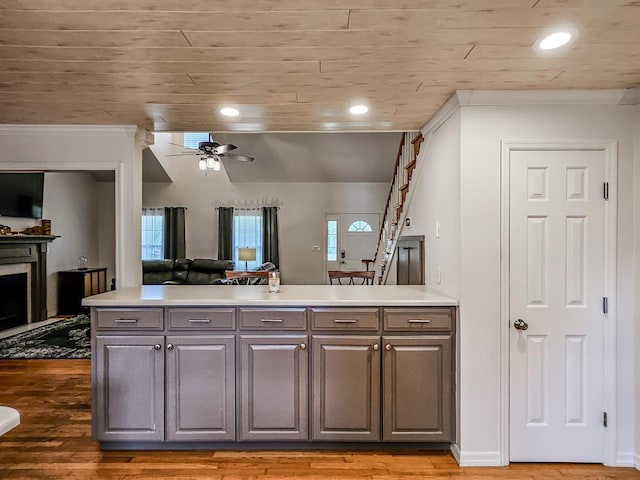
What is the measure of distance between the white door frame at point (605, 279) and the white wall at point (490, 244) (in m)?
0.03

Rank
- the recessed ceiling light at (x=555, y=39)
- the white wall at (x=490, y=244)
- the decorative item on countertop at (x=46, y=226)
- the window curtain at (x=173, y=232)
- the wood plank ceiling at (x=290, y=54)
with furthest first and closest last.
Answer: the window curtain at (x=173, y=232) → the decorative item on countertop at (x=46, y=226) → the white wall at (x=490, y=244) → the recessed ceiling light at (x=555, y=39) → the wood plank ceiling at (x=290, y=54)

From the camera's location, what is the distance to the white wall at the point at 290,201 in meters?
8.91

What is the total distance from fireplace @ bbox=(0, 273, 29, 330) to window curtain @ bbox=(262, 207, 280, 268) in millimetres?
4348

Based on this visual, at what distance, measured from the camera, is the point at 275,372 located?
8.22 feet

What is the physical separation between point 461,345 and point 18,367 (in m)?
4.54

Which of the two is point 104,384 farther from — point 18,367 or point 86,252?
point 86,252

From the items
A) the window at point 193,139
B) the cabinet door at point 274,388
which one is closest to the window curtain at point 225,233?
the window at point 193,139

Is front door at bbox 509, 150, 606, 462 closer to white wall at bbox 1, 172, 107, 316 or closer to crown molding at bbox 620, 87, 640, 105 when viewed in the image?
crown molding at bbox 620, 87, 640, 105

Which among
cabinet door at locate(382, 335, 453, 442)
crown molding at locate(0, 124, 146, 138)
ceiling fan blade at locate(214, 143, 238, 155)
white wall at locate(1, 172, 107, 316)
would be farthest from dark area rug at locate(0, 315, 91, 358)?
cabinet door at locate(382, 335, 453, 442)

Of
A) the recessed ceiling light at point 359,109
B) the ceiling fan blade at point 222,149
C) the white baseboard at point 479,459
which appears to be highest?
the ceiling fan blade at point 222,149

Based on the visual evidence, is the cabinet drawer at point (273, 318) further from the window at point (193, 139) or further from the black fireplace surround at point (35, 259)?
the window at point (193, 139)

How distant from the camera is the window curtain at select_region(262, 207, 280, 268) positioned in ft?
28.8

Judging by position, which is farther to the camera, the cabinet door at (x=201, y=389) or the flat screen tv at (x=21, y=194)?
the flat screen tv at (x=21, y=194)

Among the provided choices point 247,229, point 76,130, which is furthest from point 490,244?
point 247,229
